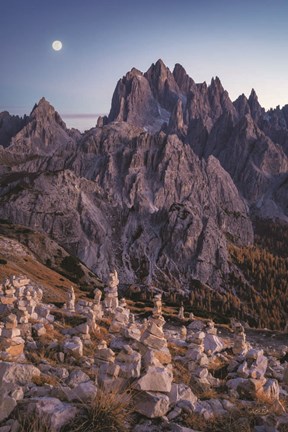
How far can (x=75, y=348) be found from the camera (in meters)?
14.8

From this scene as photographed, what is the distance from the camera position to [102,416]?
7.34m

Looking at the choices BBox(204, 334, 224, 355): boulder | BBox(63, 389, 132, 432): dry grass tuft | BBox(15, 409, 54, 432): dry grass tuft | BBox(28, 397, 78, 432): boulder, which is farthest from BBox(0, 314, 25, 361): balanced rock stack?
BBox(204, 334, 224, 355): boulder

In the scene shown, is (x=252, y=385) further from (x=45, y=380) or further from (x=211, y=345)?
(x=211, y=345)

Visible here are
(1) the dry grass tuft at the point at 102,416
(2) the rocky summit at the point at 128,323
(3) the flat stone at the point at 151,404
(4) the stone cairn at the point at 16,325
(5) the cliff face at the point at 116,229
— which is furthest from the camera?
(5) the cliff face at the point at 116,229

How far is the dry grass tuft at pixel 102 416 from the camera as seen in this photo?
7105 mm

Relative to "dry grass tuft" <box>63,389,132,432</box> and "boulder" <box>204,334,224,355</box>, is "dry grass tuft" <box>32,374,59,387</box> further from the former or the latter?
"boulder" <box>204,334,224,355</box>

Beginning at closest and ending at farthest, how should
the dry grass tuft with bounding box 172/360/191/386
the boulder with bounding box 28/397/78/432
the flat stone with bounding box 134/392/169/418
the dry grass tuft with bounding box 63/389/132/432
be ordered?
the boulder with bounding box 28/397/78/432
the dry grass tuft with bounding box 63/389/132/432
the flat stone with bounding box 134/392/169/418
the dry grass tuft with bounding box 172/360/191/386

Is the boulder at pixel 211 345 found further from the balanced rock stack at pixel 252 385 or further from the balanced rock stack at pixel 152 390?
the balanced rock stack at pixel 152 390

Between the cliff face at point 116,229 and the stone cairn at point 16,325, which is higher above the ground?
the cliff face at point 116,229

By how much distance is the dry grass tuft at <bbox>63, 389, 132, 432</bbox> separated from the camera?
7.11 meters

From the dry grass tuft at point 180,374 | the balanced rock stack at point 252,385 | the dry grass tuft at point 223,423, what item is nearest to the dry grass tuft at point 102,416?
the dry grass tuft at point 223,423

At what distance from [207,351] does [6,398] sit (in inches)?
647

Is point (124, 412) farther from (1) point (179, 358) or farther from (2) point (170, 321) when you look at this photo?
(2) point (170, 321)

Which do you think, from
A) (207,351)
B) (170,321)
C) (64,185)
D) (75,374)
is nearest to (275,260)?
(64,185)
